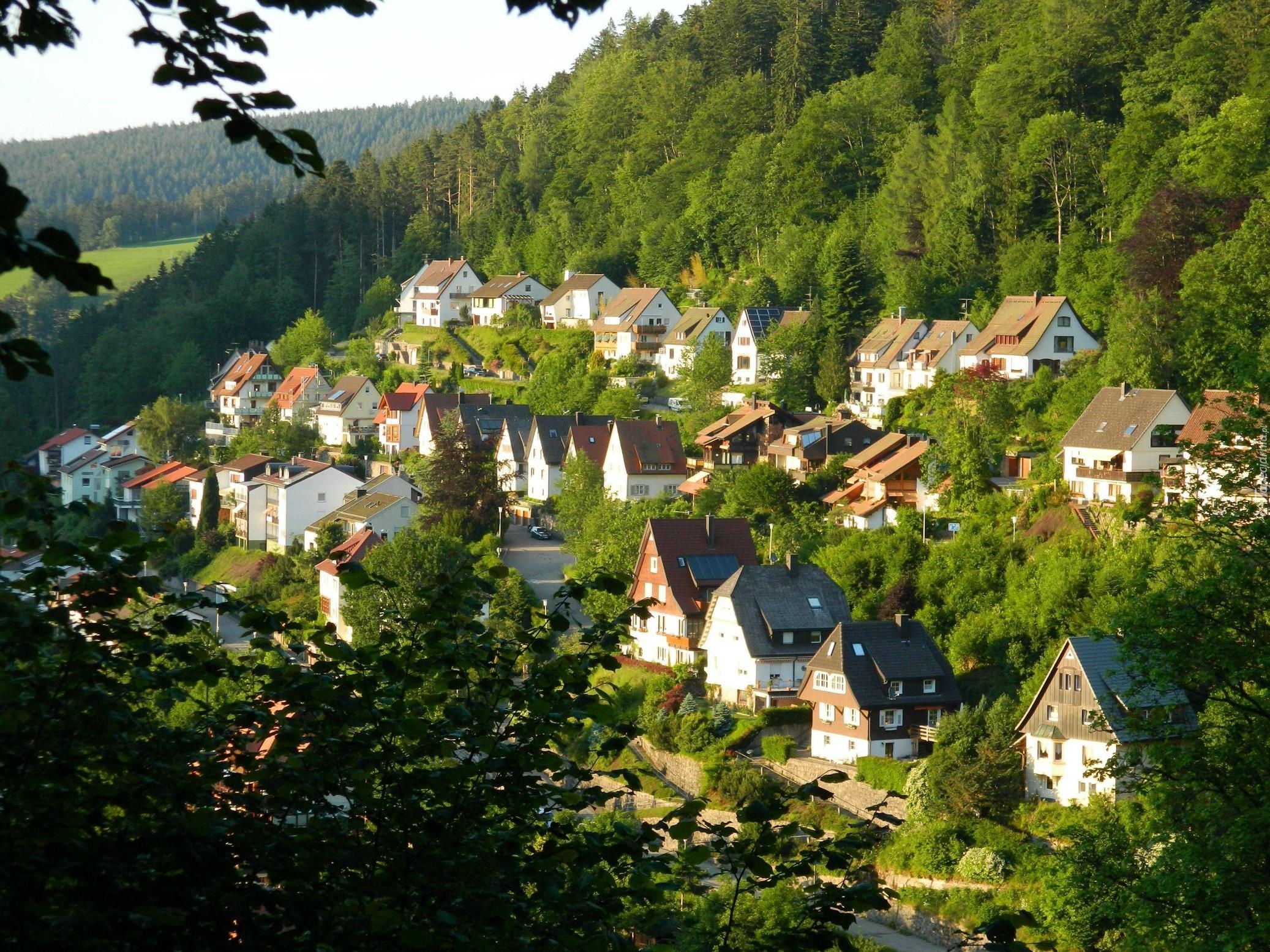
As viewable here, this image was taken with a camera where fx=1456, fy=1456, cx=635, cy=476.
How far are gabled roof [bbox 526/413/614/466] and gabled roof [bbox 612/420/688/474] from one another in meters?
2.24

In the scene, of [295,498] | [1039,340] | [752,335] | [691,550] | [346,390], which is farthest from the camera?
[346,390]

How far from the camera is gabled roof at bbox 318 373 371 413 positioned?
2260 inches

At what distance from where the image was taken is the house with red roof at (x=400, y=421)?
2110 inches

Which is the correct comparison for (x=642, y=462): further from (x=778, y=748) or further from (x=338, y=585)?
(x=778, y=748)

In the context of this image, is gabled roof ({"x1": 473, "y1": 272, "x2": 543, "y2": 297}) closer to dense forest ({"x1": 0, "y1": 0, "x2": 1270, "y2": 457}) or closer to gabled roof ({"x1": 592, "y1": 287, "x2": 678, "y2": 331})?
dense forest ({"x1": 0, "y1": 0, "x2": 1270, "y2": 457})

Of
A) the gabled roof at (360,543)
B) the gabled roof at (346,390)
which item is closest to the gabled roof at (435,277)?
the gabled roof at (346,390)

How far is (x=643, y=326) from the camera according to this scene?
53938 millimetres

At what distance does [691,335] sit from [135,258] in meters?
83.1

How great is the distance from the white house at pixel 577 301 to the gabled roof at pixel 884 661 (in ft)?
111

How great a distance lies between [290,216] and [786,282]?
42.3m

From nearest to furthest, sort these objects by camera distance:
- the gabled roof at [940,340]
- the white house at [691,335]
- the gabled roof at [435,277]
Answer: the gabled roof at [940,340], the white house at [691,335], the gabled roof at [435,277]

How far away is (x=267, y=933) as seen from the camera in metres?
4.18

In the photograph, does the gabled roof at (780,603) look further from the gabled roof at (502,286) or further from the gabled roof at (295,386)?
the gabled roof at (502,286)

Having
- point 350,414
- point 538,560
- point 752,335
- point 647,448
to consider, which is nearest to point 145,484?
point 350,414
